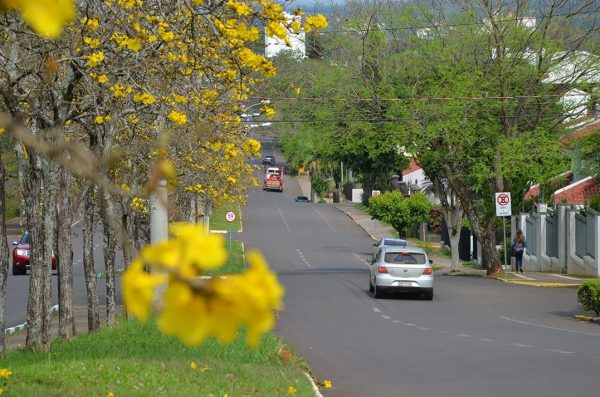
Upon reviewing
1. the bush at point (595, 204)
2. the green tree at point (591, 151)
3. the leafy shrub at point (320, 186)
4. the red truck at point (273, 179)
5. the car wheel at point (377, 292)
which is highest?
the red truck at point (273, 179)

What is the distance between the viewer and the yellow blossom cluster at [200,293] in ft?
6.69

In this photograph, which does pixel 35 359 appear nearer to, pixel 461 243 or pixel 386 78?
→ pixel 386 78

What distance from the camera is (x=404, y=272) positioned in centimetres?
2859

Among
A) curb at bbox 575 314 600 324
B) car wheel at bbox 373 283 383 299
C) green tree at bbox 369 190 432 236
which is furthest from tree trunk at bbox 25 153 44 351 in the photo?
green tree at bbox 369 190 432 236

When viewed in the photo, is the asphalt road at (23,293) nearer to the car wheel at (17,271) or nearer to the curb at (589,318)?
the car wheel at (17,271)

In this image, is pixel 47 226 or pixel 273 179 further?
pixel 273 179

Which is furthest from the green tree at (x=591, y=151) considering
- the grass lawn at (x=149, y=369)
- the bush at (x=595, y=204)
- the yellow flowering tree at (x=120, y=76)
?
the grass lawn at (x=149, y=369)

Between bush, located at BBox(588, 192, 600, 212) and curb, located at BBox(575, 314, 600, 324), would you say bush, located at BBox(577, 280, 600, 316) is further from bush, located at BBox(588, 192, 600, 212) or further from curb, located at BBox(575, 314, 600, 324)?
bush, located at BBox(588, 192, 600, 212)

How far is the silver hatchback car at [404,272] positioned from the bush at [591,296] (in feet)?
17.6

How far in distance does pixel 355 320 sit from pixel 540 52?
15316 millimetres

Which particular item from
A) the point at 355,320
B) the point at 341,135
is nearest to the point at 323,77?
the point at 341,135

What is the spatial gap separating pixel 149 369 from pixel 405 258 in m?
18.8

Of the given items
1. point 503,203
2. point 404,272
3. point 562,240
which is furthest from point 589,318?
point 562,240

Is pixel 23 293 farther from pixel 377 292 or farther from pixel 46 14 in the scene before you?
pixel 46 14
